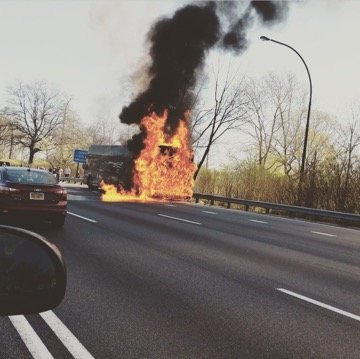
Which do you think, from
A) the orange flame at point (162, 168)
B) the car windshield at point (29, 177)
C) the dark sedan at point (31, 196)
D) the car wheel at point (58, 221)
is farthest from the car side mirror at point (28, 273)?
the orange flame at point (162, 168)

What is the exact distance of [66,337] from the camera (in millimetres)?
4109

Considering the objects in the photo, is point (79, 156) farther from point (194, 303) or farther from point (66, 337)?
point (66, 337)

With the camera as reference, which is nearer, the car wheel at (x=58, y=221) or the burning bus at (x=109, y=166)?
the car wheel at (x=58, y=221)

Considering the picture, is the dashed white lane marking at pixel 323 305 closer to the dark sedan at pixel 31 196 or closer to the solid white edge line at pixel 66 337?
the solid white edge line at pixel 66 337

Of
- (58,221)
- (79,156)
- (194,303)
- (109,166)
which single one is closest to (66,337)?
(194,303)

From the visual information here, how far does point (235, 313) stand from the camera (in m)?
5.12

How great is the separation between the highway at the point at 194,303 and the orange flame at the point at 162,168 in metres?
15.6

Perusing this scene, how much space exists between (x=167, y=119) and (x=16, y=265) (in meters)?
27.1

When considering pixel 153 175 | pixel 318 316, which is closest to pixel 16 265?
pixel 318 316

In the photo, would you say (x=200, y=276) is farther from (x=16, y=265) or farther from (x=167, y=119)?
(x=167, y=119)

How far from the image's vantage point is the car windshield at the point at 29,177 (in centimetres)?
1116

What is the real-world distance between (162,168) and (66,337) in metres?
22.3

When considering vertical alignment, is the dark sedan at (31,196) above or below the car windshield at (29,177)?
below

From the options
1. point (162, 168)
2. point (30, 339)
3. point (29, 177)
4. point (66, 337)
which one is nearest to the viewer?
point (30, 339)
